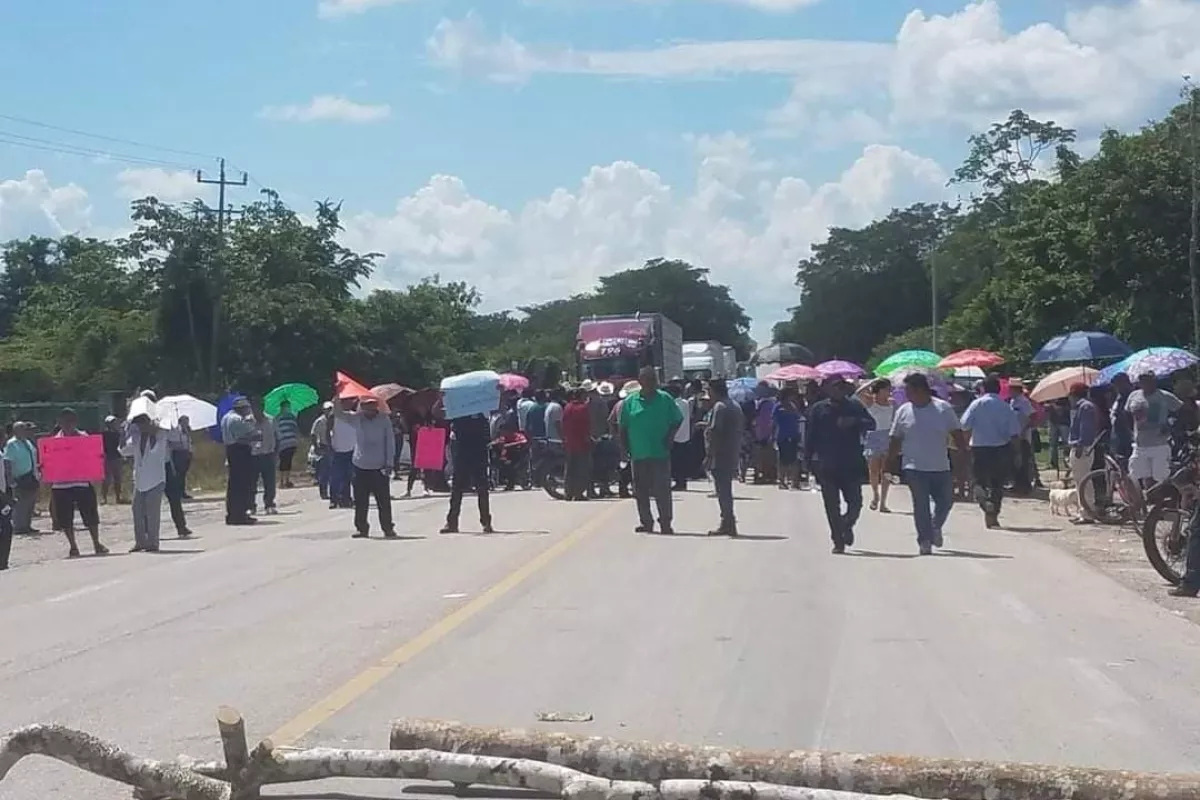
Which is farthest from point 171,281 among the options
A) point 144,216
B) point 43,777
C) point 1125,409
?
point 43,777

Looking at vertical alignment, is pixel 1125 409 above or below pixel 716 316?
below

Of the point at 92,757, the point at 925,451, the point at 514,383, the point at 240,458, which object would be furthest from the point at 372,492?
the point at 514,383

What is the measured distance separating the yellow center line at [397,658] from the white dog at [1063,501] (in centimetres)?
788

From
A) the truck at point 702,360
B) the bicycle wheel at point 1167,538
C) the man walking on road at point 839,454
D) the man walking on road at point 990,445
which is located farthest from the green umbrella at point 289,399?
the truck at point 702,360

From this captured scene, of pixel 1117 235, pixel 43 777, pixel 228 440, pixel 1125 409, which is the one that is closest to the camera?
pixel 43 777

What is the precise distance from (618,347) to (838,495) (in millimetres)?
28444

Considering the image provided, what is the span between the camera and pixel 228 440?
23.9 m

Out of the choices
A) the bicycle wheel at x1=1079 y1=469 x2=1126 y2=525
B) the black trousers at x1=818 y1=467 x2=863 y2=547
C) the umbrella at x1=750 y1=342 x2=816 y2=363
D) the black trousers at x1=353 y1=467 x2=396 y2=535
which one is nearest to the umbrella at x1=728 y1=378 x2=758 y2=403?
the bicycle wheel at x1=1079 y1=469 x2=1126 y2=525

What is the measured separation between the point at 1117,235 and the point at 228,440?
25.8 meters

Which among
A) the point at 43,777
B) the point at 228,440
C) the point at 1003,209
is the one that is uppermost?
the point at 1003,209

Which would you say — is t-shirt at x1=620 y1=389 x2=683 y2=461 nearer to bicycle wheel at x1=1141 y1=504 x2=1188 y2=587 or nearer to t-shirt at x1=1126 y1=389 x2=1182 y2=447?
t-shirt at x1=1126 y1=389 x2=1182 y2=447

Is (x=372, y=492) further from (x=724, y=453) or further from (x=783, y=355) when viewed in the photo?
Result: (x=783, y=355)

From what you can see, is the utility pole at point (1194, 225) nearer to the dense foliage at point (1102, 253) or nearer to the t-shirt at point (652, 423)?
the dense foliage at point (1102, 253)

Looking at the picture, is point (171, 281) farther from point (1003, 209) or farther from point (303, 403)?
point (1003, 209)
